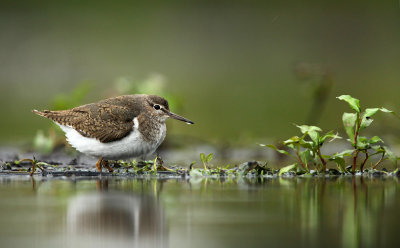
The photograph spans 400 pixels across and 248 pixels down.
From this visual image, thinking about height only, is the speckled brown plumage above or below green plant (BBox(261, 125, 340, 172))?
above

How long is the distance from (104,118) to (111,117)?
0.28ft

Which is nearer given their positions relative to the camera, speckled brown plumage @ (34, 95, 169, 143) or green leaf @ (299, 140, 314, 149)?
green leaf @ (299, 140, 314, 149)

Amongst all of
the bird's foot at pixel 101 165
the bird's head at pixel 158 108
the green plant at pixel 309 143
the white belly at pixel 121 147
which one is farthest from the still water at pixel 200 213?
the bird's head at pixel 158 108

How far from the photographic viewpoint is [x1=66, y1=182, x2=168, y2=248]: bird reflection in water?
4.91 metres

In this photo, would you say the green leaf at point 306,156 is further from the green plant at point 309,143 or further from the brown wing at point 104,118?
the brown wing at point 104,118

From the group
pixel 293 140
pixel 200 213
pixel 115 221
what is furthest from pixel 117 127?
pixel 115 221

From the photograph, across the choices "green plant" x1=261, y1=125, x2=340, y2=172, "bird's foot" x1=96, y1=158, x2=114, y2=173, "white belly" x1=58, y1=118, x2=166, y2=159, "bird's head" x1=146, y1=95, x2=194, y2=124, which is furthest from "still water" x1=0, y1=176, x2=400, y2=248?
"bird's head" x1=146, y1=95, x2=194, y2=124

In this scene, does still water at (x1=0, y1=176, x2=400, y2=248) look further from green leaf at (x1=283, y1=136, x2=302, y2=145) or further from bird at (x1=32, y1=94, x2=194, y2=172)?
bird at (x1=32, y1=94, x2=194, y2=172)

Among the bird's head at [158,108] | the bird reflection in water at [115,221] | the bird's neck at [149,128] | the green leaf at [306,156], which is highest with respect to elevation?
the bird's head at [158,108]

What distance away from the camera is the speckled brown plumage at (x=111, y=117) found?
9242 millimetres

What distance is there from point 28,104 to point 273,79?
658cm

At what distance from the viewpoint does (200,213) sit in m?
6.06

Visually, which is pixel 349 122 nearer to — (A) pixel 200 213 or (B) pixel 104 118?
(B) pixel 104 118

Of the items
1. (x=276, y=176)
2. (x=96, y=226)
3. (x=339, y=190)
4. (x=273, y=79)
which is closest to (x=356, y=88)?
(x=273, y=79)
